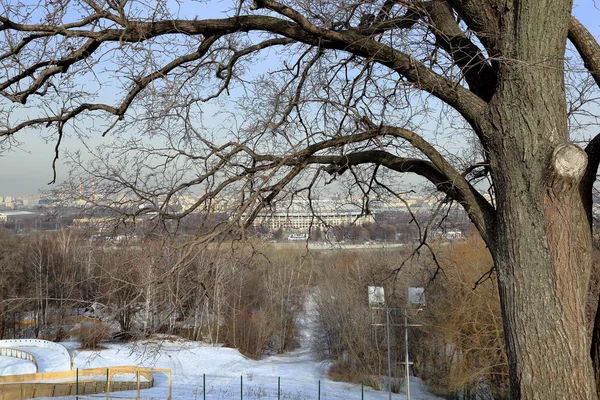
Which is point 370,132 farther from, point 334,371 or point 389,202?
point 334,371

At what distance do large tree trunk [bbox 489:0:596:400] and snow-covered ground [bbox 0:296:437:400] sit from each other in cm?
1893

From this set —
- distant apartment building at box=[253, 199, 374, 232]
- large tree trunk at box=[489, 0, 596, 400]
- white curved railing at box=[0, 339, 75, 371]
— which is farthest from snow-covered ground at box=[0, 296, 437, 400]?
large tree trunk at box=[489, 0, 596, 400]

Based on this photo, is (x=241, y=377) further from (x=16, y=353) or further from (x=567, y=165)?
(x=567, y=165)

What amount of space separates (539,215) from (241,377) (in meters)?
22.0

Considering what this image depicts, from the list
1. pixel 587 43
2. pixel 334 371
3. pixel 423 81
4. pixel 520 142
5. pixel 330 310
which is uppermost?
pixel 587 43

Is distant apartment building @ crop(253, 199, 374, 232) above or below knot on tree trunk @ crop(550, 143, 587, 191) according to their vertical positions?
below

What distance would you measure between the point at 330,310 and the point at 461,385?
14.2 meters

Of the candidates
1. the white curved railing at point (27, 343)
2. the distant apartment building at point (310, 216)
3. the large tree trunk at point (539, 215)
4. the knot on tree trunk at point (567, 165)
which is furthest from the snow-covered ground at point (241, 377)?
the knot on tree trunk at point (567, 165)

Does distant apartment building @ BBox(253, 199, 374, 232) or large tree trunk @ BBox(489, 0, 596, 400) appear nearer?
large tree trunk @ BBox(489, 0, 596, 400)

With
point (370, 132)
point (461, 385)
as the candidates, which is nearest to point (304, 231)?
point (370, 132)

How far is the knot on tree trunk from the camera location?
12.2 feet

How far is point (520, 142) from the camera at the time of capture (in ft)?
13.1

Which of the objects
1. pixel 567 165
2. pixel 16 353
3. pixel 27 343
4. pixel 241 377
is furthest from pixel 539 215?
pixel 27 343

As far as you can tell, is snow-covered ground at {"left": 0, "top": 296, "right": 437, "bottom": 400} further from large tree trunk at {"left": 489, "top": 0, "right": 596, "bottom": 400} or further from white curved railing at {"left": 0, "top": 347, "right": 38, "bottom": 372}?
large tree trunk at {"left": 489, "top": 0, "right": 596, "bottom": 400}
